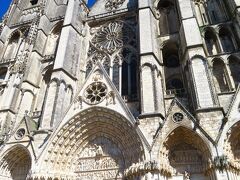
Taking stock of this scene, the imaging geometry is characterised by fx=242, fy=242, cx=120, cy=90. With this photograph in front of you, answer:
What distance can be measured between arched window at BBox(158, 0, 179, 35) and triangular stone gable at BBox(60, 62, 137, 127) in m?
4.75

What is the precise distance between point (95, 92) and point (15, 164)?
4761 mm

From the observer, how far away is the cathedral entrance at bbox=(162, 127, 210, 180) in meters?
8.23

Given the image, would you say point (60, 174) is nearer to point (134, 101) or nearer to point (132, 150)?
point (132, 150)

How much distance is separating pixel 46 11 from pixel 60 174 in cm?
1194

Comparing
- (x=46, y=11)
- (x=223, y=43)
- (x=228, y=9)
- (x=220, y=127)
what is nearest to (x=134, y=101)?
(x=220, y=127)

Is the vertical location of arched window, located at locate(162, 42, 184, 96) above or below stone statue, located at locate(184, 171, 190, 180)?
above

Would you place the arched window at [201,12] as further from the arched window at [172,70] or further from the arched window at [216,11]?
the arched window at [172,70]

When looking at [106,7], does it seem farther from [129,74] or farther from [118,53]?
[129,74]

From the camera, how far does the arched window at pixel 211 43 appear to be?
1151 cm

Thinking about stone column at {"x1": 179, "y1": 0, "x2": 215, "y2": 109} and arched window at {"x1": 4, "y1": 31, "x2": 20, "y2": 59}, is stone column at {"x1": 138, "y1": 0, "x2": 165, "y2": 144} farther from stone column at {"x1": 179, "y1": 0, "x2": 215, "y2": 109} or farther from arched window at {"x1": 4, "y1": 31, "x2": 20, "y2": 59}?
arched window at {"x1": 4, "y1": 31, "x2": 20, "y2": 59}

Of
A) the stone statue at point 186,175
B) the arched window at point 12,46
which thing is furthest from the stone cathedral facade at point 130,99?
the arched window at point 12,46

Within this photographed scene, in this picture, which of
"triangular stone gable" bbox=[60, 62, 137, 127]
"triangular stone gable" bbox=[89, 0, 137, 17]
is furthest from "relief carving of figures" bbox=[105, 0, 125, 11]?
"triangular stone gable" bbox=[60, 62, 137, 127]

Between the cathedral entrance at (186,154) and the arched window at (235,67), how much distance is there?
3.64 meters

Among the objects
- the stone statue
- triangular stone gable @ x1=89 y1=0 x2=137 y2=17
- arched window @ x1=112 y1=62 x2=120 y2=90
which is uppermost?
triangular stone gable @ x1=89 y1=0 x2=137 y2=17
